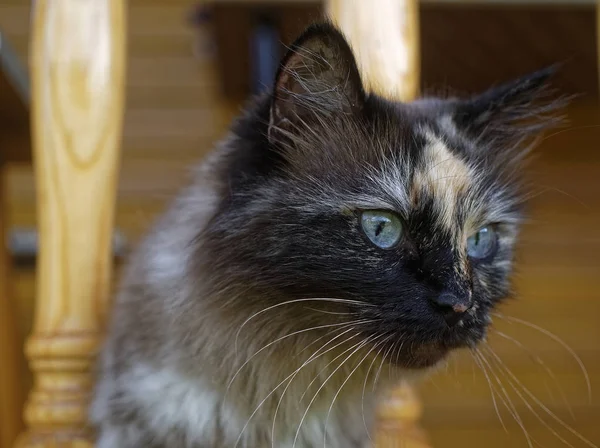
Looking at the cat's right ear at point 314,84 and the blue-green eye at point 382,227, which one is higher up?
the cat's right ear at point 314,84

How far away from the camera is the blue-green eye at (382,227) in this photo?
0.82 metres

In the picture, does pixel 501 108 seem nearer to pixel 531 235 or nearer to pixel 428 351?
pixel 428 351

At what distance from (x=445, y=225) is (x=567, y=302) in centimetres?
174

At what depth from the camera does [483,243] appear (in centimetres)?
96

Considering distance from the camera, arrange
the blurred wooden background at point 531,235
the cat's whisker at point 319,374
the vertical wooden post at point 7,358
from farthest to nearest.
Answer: the blurred wooden background at point 531,235, the vertical wooden post at point 7,358, the cat's whisker at point 319,374

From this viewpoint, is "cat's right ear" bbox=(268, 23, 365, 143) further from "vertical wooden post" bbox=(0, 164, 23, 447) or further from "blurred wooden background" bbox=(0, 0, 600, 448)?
"blurred wooden background" bbox=(0, 0, 600, 448)

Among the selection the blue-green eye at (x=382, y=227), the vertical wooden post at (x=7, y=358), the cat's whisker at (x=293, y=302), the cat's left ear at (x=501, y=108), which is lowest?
the vertical wooden post at (x=7, y=358)

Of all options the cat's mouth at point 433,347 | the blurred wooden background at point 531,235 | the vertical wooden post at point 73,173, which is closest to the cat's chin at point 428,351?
the cat's mouth at point 433,347

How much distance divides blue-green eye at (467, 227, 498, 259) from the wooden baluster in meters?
0.24

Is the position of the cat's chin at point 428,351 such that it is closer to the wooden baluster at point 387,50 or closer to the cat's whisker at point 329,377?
the cat's whisker at point 329,377

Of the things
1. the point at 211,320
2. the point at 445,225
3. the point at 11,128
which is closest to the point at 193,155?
the point at 11,128

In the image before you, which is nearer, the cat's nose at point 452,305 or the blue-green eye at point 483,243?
the cat's nose at point 452,305

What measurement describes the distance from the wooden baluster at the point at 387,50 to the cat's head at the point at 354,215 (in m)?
0.09

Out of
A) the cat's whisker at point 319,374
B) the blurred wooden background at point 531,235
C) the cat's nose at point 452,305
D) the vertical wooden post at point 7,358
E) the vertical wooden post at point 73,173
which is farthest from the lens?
the blurred wooden background at point 531,235
